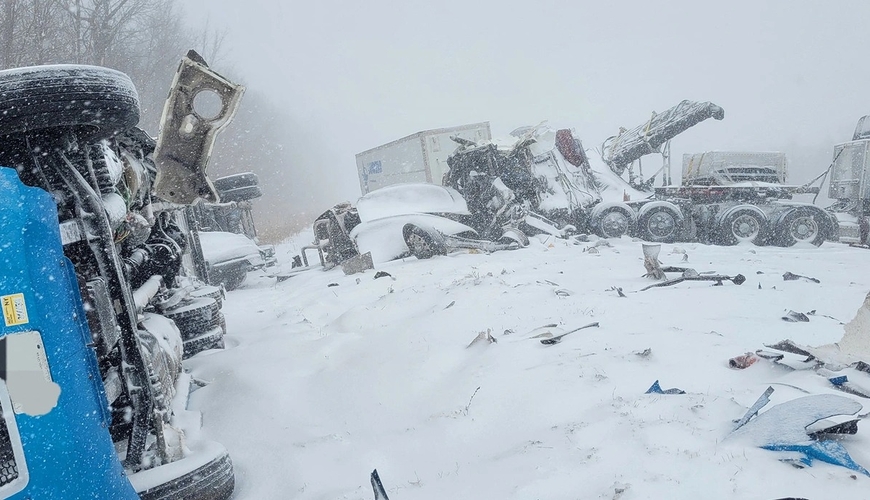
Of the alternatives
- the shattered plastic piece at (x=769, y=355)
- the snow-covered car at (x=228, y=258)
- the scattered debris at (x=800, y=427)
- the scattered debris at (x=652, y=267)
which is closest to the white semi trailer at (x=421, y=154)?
the snow-covered car at (x=228, y=258)

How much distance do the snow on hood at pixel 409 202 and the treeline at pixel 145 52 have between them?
932cm

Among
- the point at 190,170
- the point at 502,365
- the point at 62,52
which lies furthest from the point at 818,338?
the point at 62,52

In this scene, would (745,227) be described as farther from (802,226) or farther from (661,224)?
(661,224)

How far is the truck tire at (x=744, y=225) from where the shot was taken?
1152cm

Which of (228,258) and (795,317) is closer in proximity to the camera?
(795,317)

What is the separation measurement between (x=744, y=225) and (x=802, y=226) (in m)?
1.24

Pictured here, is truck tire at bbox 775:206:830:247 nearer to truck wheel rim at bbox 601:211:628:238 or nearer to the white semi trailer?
truck wheel rim at bbox 601:211:628:238

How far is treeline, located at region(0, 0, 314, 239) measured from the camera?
13336mm

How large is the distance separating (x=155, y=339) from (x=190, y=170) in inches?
31.9

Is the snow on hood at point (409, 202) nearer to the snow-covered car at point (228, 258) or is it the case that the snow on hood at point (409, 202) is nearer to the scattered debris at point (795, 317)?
the snow-covered car at point (228, 258)

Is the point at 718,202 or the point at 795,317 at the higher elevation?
the point at 718,202

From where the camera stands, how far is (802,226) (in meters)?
11.5

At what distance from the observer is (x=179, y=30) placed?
29.0 metres

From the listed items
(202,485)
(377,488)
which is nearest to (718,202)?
(377,488)
